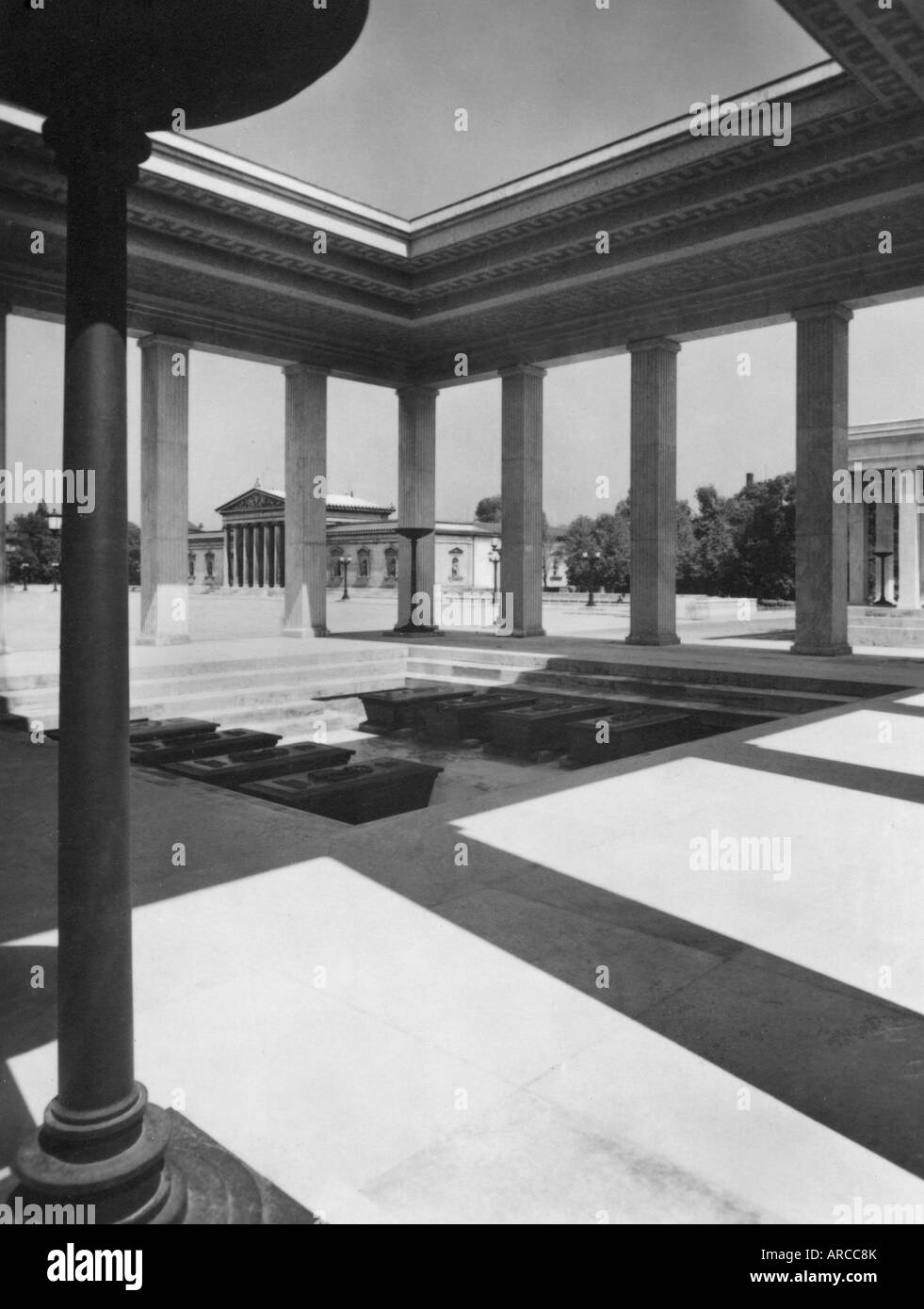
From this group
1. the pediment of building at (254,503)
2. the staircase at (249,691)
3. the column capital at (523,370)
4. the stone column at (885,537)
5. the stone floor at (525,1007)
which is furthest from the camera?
the pediment of building at (254,503)

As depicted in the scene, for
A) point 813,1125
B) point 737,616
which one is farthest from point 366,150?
point 737,616

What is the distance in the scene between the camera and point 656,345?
2177 centimetres

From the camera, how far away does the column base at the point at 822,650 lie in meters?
19.4

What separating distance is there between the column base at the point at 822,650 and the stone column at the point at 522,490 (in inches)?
281

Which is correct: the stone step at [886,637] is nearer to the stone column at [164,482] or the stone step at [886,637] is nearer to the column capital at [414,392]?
the column capital at [414,392]

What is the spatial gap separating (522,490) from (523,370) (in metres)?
2.93

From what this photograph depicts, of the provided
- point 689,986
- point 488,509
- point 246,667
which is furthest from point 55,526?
point 488,509

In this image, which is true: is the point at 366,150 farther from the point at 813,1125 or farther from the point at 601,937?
the point at 813,1125

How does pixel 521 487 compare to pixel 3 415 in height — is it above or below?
below

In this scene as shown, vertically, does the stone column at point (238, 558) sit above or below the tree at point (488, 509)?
below

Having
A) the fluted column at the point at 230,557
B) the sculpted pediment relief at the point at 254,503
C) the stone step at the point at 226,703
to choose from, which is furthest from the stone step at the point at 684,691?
the fluted column at the point at 230,557

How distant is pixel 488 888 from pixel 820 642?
15893 mm

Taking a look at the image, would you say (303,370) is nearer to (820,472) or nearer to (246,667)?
(246,667)

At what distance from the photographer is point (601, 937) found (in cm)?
468
